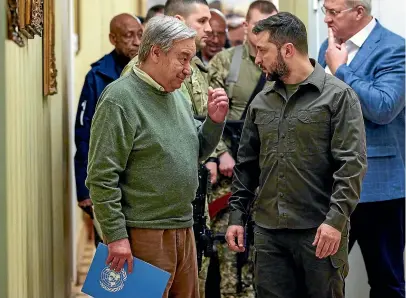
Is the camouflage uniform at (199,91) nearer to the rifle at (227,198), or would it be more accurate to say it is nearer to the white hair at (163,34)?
the rifle at (227,198)

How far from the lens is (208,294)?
500 centimetres

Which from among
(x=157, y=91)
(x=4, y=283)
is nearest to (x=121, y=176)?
(x=157, y=91)

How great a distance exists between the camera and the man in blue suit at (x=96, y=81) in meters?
5.08

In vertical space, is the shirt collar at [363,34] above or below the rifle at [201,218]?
above

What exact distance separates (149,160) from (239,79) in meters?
1.89

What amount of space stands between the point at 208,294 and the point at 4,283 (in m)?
2.39

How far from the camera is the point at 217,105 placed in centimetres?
332

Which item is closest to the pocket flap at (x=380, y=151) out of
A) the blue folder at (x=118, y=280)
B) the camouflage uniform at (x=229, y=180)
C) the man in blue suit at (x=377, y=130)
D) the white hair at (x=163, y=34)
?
the man in blue suit at (x=377, y=130)

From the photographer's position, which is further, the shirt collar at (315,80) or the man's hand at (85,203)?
the man's hand at (85,203)

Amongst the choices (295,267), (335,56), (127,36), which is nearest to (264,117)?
(295,267)

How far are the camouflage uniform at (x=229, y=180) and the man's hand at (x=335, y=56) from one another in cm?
86

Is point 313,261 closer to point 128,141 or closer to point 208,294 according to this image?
point 128,141

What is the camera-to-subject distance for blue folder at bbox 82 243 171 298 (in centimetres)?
307

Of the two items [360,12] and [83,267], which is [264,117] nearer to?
[360,12]
